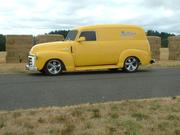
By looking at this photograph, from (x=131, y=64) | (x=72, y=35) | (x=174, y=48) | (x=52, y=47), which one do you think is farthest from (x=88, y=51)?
(x=174, y=48)

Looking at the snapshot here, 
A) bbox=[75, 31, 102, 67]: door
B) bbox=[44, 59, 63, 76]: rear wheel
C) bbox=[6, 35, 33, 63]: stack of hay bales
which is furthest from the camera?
bbox=[6, 35, 33, 63]: stack of hay bales

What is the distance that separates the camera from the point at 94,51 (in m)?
21.0

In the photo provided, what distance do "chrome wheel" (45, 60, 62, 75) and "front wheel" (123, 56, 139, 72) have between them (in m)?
2.70

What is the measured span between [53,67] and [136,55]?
3.49 metres

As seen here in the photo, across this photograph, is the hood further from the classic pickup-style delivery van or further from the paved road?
the paved road

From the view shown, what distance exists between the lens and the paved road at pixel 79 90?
479 inches

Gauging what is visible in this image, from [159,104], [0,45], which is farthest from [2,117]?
[0,45]

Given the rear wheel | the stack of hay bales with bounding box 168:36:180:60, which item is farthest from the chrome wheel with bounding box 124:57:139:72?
the stack of hay bales with bounding box 168:36:180:60

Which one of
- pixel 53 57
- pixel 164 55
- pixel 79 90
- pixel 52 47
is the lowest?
pixel 79 90

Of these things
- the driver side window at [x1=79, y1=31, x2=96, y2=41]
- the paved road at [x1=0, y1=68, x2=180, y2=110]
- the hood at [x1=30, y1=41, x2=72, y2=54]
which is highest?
the driver side window at [x1=79, y1=31, x2=96, y2=41]

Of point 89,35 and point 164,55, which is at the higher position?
point 89,35

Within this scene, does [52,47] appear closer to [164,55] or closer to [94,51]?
[94,51]

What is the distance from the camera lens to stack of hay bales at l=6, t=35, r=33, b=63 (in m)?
32.1

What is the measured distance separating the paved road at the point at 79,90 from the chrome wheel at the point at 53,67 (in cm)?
231
